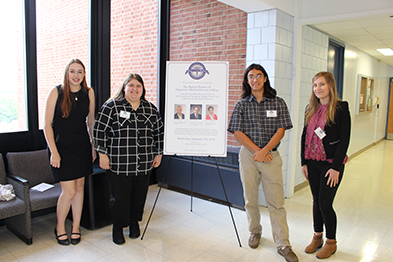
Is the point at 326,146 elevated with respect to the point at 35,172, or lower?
elevated

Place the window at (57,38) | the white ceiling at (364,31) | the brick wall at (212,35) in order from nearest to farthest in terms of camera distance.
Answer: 1. the window at (57,38)
2. the brick wall at (212,35)
3. the white ceiling at (364,31)

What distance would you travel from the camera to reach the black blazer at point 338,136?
2504 millimetres

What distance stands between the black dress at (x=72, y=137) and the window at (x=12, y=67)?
843mm

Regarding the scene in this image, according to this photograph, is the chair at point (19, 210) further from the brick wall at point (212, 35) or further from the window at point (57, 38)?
the brick wall at point (212, 35)

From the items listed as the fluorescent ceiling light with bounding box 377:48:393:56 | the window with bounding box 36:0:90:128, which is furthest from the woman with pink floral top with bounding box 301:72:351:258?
the fluorescent ceiling light with bounding box 377:48:393:56

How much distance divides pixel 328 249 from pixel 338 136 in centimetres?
98

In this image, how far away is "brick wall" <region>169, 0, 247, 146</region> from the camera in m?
4.24

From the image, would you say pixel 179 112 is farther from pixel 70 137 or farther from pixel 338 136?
pixel 338 136

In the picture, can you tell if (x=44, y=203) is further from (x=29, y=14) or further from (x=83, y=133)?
(x=29, y=14)

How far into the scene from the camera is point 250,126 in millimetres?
2799

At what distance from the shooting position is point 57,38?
362cm

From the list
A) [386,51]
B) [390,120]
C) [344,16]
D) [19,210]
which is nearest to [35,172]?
[19,210]

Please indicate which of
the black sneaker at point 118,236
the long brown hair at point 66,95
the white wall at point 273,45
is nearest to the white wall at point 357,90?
the white wall at point 273,45

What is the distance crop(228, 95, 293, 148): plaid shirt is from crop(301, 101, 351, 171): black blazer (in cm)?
34
